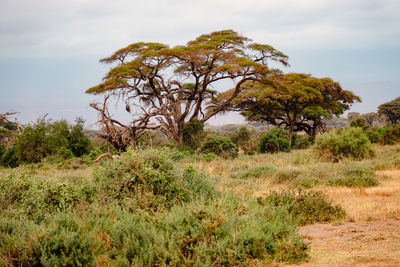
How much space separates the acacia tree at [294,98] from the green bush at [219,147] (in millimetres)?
9335

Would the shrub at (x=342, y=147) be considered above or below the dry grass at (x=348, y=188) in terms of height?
above

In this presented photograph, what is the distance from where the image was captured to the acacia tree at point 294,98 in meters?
31.2

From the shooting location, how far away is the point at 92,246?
5.07 m

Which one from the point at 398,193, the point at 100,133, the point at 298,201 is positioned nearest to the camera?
the point at 298,201

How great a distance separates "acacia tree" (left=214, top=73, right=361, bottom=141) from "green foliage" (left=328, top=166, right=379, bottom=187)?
57.9ft

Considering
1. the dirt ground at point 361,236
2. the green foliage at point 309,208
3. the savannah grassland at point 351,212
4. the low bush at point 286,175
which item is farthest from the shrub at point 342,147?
the green foliage at point 309,208

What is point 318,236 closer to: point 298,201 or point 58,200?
point 298,201

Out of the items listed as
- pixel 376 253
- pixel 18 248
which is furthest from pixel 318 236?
pixel 18 248

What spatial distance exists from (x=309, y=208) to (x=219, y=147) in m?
13.7

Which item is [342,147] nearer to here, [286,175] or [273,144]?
A: [286,175]

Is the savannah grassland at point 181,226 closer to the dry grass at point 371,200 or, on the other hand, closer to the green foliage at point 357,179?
the dry grass at point 371,200

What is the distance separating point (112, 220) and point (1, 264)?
1.71 meters

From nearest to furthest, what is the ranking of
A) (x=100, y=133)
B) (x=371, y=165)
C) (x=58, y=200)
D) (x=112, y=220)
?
(x=112, y=220)
(x=58, y=200)
(x=371, y=165)
(x=100, y=133)

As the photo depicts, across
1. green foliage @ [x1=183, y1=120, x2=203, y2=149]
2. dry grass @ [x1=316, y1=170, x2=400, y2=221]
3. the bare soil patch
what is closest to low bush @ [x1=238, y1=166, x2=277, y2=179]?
dry grass @ [x1=316, y1=170, x2=400, y2=221]
